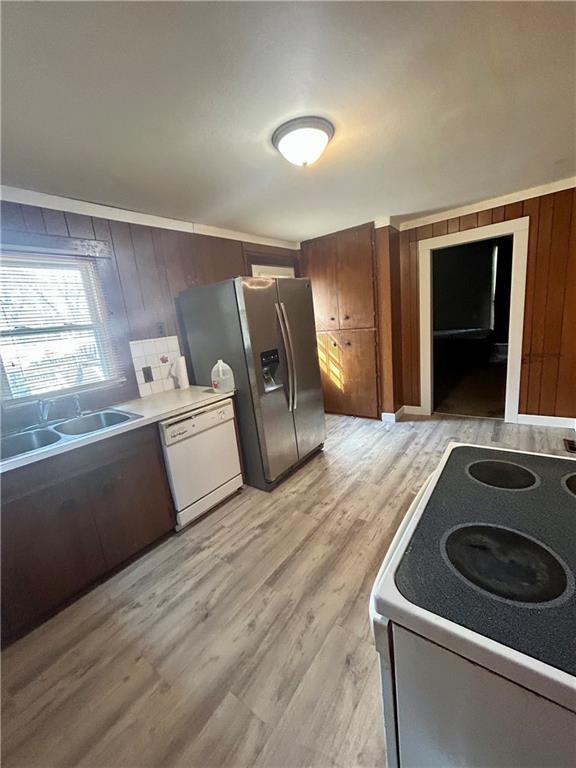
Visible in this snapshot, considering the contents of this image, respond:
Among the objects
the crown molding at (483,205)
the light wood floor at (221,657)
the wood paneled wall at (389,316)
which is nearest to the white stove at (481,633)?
the light wood floor at (221,657)

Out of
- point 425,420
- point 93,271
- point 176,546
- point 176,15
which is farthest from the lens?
point 425,420

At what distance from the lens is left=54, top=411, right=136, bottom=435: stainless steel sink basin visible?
6.75ft

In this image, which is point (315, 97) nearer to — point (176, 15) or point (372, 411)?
point (176, 15)

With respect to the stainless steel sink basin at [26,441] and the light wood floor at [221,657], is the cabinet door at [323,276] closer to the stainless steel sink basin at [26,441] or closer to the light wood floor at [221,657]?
the light wood floor at [221,657]

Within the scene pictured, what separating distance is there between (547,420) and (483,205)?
7.49 ft

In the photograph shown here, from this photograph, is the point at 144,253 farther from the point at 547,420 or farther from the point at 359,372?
the point at 547,420

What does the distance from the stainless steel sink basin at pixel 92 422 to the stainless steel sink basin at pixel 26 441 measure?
0.44 feet

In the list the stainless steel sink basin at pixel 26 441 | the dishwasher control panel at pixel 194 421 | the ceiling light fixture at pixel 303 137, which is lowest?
the dishwasher control panel at pixel 194 421

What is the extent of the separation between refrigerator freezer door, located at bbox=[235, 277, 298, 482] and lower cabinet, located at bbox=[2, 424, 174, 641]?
0.81 metres

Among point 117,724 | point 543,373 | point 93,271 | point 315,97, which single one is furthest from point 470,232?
point 117,724

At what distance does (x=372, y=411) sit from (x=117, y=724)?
11.0 feet

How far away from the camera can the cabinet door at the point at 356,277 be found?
139 inches

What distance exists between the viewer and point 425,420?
380 centimetres

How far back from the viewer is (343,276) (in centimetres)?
376
